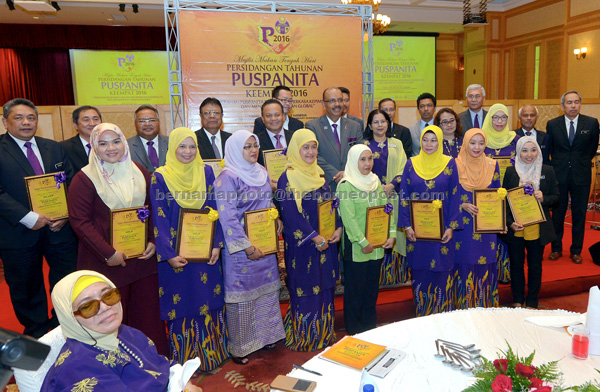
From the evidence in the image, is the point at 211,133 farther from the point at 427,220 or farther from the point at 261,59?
the point at 427,220

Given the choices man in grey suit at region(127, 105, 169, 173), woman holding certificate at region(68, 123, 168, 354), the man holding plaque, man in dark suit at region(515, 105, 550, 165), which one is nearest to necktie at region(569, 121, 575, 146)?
man in dark suit at region(515, 105, 550, 165)

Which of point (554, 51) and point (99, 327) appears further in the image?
point (554, 51)

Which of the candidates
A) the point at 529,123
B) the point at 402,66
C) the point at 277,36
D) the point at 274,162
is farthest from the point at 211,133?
the point at 402,66

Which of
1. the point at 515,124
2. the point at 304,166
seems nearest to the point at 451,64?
the point at 515,124

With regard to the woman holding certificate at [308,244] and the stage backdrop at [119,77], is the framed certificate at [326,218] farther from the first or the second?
the stage backdrop at [119,77]

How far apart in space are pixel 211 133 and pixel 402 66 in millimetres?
7831

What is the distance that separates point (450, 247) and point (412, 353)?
→ 73.4 inches

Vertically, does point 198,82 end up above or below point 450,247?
above

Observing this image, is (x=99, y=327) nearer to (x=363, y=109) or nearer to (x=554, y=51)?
(x=363, y=109)

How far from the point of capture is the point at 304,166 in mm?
3242

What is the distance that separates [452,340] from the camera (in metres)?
1.96

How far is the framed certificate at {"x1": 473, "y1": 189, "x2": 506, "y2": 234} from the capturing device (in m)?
3.47

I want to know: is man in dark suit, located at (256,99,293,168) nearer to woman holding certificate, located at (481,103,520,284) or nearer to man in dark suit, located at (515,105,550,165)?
woman holding certificate, located at (481,103,520,284)

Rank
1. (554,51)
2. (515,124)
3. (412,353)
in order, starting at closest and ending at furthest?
(412,353), (515,124), (554,51)
